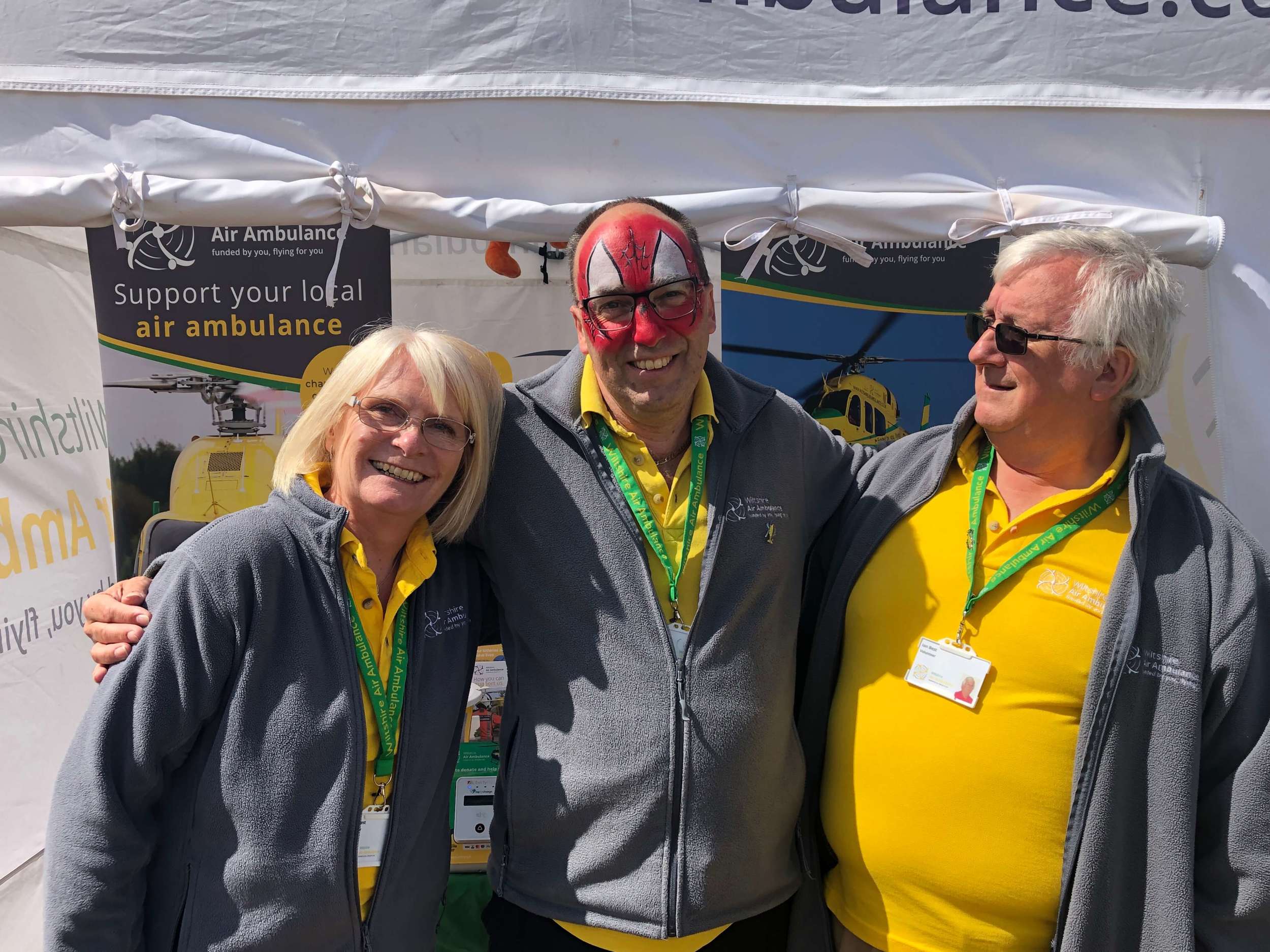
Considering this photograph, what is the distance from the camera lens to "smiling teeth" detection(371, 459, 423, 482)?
1.56m

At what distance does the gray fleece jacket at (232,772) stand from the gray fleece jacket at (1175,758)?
3.89 ft

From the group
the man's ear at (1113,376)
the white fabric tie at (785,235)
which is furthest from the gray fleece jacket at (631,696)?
the white fabric tie at (785,235)

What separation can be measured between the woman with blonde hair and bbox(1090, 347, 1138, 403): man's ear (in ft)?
3.91

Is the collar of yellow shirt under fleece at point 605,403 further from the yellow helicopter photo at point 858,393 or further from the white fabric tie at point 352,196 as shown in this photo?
the yellow helicopter photo at point 858,393

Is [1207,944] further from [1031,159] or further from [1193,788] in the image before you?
[1031,159]

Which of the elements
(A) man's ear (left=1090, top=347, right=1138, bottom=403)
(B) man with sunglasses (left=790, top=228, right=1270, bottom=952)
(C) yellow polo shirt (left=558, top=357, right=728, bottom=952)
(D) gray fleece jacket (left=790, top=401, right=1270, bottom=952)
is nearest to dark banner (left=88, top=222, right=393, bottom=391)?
(C) yellow polo shirt (left=558, top=357, right=728, bottom=952)

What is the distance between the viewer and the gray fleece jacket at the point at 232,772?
4.33 feet

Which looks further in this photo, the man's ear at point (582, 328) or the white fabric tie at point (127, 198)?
the white fabric tie at point (127, 198)

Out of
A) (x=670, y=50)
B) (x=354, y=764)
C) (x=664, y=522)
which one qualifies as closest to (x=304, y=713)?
(x=354, y=764)

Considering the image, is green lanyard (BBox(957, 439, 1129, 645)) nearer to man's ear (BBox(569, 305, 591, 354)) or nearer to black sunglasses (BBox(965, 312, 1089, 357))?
black sunglasses (BBox(965, 312, 1089, 357))

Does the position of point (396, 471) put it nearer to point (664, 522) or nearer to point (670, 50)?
point (664, 522)

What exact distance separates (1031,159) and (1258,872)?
6.01ft

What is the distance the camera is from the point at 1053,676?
1.61 metres

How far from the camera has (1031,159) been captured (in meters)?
2.46
